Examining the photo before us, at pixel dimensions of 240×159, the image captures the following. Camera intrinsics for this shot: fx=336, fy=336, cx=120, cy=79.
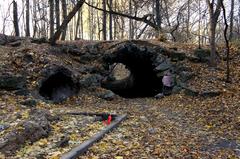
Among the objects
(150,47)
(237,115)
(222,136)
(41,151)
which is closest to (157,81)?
(150,47)

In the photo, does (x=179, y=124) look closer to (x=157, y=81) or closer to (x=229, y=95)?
(x=229, y=95)

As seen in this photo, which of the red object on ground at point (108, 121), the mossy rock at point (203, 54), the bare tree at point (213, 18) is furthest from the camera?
the mossy rock at point (203, 54)

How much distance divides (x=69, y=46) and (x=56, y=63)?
3.02 metres

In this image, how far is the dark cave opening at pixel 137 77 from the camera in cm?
1886

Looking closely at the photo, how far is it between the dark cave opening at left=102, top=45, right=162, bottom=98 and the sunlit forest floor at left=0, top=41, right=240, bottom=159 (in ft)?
10.6

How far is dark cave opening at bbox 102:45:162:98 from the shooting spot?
61.9 feet

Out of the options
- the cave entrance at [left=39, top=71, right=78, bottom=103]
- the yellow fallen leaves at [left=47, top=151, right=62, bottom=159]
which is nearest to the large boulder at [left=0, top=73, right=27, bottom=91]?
the cave entrance at [left=39, top=71, right=78, bottom=103]

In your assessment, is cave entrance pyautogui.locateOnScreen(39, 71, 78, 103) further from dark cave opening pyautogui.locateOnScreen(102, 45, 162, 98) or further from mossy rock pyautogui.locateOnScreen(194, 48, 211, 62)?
mossy rock pyautogui.locateOnScreen(194, 48, 211, 62)

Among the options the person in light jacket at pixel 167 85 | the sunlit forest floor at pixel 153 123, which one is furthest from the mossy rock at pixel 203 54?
the person in light jacket at pixel 167 85

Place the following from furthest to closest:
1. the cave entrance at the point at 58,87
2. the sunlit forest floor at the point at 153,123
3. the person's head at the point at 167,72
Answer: the person's head at the point at 167,72 → the cave entrance at the point at 58,87 → the sunlit forest floor at the point at 153,123

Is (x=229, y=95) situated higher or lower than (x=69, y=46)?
lower

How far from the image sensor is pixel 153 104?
1462cm

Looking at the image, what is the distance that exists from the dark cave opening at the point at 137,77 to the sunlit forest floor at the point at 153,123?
10.6ft

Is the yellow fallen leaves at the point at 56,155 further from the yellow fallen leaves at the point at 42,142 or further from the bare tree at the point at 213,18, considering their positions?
the bare tree at the point at 213,18
